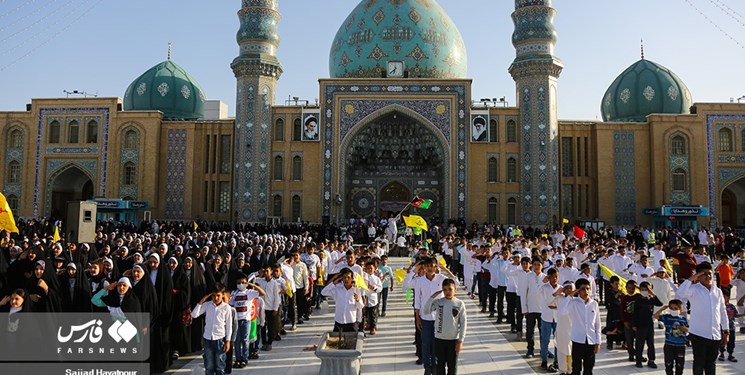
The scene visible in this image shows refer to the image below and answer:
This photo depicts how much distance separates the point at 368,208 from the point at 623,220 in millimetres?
12086

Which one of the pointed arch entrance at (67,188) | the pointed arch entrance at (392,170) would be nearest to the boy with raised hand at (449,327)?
the pointed arch entrance at (392,170)

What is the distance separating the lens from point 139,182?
2773cm

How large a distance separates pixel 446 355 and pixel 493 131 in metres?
22.9

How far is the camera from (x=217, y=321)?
6.01 meters

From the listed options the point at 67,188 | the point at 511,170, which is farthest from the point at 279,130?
the point at 67,188

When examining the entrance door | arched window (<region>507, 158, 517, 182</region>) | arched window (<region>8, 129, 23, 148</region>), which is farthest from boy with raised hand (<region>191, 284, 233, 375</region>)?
arched window (<region>8, 129, 23, 148</region>)

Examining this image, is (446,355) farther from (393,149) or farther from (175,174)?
(175,174)

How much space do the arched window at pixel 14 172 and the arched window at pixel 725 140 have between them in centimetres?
3386

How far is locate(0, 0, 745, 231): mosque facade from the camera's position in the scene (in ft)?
88.5

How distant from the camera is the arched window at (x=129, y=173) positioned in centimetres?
2806

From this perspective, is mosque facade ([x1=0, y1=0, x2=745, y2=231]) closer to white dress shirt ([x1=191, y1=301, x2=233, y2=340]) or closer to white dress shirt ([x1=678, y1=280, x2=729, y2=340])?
white dress shirt ([x1=678, y1=280, x2=729, y2=340])

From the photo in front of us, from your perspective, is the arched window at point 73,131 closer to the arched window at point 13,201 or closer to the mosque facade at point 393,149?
the mosque facade at point 393,149

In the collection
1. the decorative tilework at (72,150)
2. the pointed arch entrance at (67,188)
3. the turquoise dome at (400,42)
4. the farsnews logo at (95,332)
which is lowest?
the farsnews logo at (95,332)

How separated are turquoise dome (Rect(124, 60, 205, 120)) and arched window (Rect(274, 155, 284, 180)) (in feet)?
21.1
